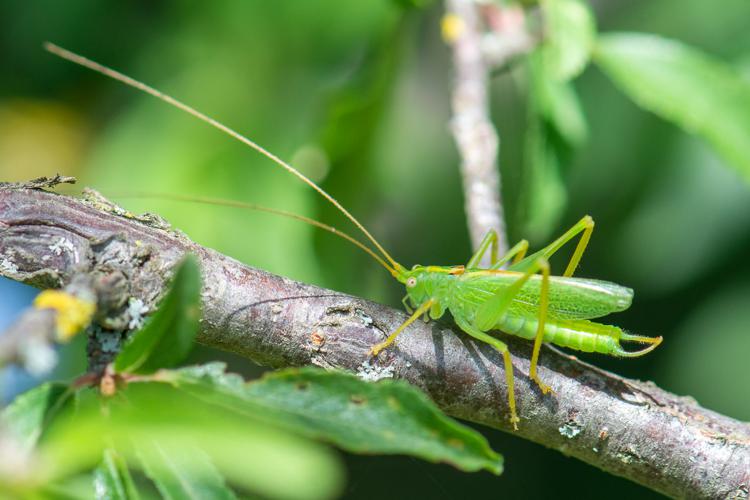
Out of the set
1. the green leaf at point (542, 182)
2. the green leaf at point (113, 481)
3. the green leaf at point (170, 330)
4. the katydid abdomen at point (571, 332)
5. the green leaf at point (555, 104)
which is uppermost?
the green leaf at point (555, 104)

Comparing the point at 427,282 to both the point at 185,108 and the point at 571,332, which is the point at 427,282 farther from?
the point at 185,108

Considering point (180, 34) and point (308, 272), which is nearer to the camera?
point (308, 272)

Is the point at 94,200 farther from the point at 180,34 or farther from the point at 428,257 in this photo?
the point at 428,257

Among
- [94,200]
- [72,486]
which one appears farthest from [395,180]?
[72,486]

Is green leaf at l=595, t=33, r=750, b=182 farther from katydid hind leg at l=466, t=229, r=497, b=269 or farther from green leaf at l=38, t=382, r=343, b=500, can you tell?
green leaf at l=38, t=382, r=343, b=500

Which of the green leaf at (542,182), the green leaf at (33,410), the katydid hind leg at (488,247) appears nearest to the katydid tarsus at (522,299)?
the katydid hind leg at (488,247)

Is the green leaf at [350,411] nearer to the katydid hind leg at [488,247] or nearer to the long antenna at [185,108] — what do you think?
the long antenna at [185,108]
